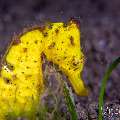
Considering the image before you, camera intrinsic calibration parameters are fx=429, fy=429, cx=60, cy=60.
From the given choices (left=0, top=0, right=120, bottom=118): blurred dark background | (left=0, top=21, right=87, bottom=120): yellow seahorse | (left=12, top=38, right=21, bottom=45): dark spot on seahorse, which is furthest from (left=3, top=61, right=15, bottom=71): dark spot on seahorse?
(left=0, top=0, right=120, bottom=118): blurred dark background

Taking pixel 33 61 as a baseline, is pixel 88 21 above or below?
above

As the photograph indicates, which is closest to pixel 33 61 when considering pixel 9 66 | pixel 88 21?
pixel 9 66

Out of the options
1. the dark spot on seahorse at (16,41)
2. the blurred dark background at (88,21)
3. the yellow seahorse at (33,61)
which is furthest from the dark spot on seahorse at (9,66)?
the blurred dark background at (88,21)

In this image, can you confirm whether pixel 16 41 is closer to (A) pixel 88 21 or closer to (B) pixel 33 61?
(B) pixel 33 61

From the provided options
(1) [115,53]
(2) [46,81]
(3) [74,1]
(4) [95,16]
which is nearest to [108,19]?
(4) [95,16]

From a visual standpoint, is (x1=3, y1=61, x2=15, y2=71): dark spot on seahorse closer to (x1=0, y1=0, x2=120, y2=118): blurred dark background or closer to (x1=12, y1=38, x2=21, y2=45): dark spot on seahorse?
(x1=12, y1=38, x2=21, y2=45): dark spot on seahorse

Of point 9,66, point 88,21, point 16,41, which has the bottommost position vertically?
point 9,66

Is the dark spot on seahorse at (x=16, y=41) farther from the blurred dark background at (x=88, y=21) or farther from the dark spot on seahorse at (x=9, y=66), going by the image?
the blurred dark background at (x=88, y=21)
